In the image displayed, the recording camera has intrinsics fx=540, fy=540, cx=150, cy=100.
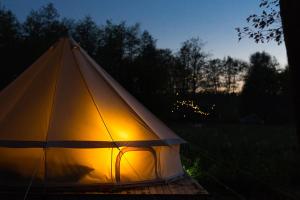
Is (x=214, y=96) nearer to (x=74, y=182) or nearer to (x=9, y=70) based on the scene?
(x=9, y=70)

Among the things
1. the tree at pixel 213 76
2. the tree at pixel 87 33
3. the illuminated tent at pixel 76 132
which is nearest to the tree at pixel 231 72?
the tree at pixel 213 76

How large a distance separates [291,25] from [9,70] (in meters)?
31.6

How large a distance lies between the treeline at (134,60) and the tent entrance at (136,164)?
15.5 m

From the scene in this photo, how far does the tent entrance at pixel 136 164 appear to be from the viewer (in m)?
7.31

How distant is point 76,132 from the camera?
23.9ft

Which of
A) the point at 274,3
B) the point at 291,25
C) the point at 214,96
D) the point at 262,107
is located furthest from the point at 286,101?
the point at 291,25

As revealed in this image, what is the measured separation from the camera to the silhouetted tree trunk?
5.07 meters

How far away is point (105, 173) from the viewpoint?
7.24 metres

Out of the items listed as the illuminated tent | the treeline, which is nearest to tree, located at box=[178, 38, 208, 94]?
the treeline

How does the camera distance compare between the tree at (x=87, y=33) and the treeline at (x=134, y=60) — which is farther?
Answer: the tree at (x=87, y=33)

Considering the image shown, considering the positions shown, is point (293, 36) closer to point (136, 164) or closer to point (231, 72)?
point (136, 164)

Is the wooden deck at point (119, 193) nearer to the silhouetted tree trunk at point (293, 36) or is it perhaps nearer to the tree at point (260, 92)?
the silhouetted tree trunk at point (293, 36)

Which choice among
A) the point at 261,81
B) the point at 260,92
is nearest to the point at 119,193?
the point at 260,92

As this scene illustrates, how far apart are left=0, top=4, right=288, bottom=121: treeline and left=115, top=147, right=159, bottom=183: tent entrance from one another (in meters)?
15.5
